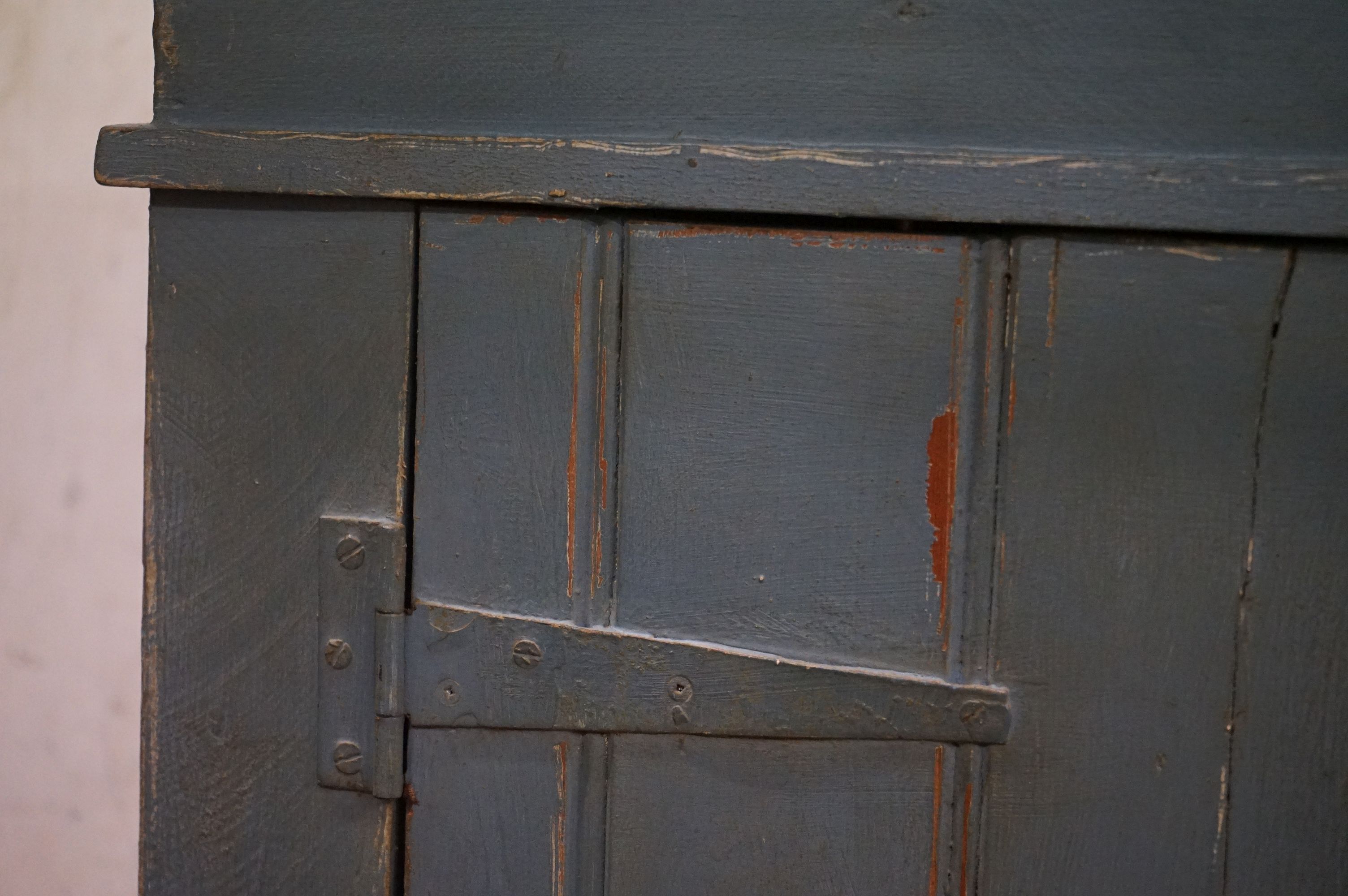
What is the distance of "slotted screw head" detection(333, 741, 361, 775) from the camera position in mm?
651

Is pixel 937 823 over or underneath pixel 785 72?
underneath

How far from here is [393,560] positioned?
0.64m

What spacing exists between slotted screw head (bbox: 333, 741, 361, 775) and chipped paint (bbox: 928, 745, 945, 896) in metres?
0.39

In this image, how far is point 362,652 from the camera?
25.4 inches

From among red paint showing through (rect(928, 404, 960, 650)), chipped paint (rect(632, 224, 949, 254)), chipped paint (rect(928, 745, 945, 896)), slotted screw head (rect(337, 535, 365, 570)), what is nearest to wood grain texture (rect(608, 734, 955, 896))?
chipped paint (rect(928, 745, 945, 896))

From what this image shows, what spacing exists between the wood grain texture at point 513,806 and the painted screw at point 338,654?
0.07 metres

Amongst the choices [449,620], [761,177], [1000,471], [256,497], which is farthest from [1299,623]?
[256,497]

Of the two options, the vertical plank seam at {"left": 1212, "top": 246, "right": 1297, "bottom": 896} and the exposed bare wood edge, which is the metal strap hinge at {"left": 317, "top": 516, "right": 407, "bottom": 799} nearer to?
the exposed bare wood edge

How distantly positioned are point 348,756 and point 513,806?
119 millimetres

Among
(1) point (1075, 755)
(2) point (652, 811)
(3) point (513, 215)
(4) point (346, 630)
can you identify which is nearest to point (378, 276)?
(3) point (513, 215)

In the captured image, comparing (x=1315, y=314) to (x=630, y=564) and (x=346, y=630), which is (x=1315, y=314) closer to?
(x=630, y=564)

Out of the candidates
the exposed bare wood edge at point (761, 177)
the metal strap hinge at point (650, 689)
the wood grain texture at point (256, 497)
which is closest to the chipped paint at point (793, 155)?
the exposed bare wood edge at point (761, 177)

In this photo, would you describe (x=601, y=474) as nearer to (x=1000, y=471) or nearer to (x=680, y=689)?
(x=680, y=689)

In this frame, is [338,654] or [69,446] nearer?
A: [338,654]
